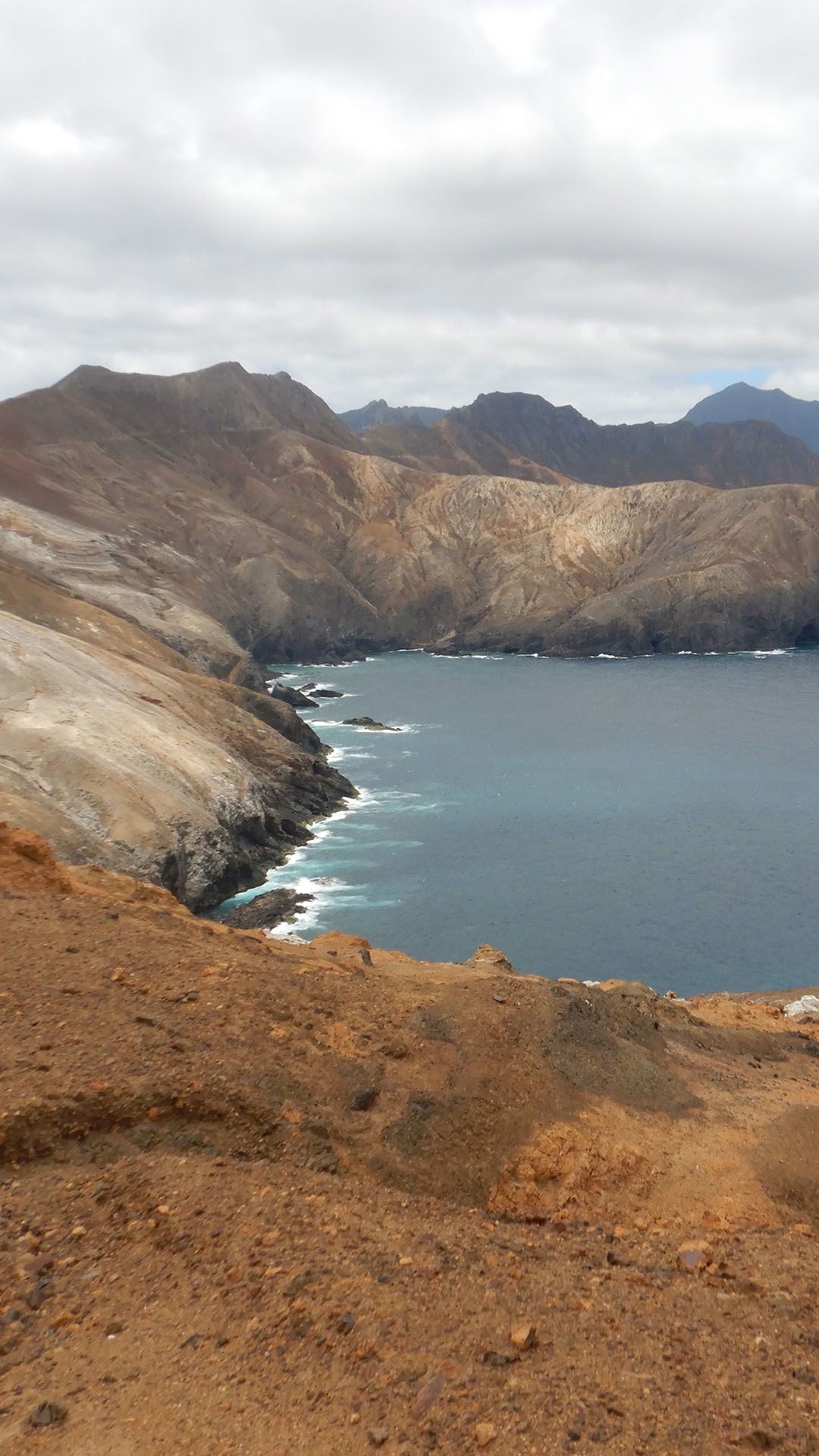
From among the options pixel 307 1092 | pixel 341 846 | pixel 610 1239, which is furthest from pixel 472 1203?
pixel 341 846

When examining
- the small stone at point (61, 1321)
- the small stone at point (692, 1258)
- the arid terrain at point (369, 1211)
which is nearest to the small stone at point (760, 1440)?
the arid terrain at point (369, 1211)

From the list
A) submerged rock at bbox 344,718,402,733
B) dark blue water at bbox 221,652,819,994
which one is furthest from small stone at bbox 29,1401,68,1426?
submerged rock at bbox 344,718,402,733

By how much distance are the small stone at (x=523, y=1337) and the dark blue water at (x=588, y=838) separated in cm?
2632

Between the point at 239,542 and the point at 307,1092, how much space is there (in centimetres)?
12812

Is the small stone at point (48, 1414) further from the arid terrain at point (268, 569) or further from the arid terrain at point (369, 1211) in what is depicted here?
the arid terrain at point (268, 569)

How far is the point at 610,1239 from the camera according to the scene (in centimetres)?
1088

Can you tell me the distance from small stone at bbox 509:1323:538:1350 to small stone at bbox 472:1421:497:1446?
1104 mm

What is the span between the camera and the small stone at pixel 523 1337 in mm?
8016

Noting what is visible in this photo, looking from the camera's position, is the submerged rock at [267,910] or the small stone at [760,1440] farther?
the submerged rock at [267,910]

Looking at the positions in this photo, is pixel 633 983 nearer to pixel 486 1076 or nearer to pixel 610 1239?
pixel 486 1076

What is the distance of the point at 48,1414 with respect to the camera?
691 cm

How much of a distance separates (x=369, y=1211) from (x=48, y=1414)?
13.8 feet

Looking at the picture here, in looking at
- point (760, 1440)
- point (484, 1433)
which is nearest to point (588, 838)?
point (760, 1440)

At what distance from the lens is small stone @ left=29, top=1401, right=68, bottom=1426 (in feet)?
22.5
